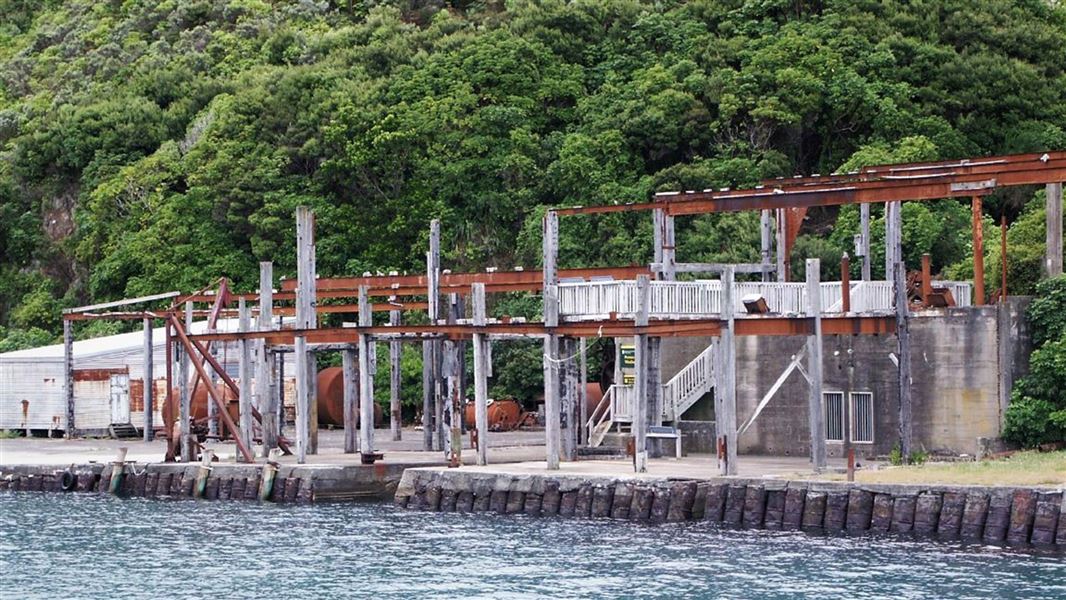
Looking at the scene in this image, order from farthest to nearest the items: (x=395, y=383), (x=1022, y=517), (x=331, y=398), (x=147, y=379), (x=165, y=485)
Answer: (x=331, y=398) → (x=147, y=379) → (x=395, y=383) → (x=165, y=485) → (x=1022, y=517)

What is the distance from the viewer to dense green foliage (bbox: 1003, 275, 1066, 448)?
41.8 metres

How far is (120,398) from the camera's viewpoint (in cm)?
6175

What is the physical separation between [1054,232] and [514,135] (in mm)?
35158

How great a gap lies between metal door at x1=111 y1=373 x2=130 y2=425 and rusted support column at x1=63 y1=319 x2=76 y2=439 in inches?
53.4

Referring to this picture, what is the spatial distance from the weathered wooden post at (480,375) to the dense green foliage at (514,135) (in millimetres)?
19812

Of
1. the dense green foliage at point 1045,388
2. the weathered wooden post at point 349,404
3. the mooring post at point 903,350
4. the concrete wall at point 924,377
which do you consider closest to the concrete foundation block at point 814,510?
the mooring post at point 903,350

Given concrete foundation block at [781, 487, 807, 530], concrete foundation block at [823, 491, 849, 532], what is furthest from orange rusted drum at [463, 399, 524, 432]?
concrete foundation block at [823, 491, 849, 532]

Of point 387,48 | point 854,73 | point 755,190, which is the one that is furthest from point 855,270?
point 387,48

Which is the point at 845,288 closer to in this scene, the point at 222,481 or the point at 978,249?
the point at 978,249

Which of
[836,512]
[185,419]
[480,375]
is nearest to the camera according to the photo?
[836,512]

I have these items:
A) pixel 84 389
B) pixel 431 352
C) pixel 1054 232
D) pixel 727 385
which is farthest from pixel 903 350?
pixel 84 389

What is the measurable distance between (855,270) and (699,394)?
16560 mm

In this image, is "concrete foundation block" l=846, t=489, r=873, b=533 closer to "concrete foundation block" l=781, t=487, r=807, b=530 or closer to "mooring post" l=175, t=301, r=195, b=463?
"concrete foundation block" l=781, t=487, r=807, b=530

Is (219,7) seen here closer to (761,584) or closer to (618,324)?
(618,324)
